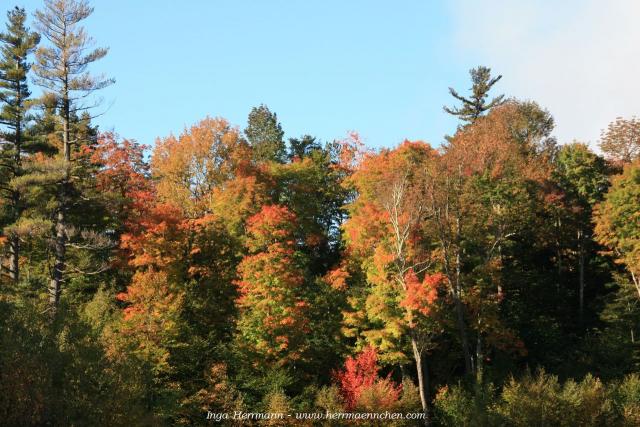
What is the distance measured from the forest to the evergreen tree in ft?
23.8

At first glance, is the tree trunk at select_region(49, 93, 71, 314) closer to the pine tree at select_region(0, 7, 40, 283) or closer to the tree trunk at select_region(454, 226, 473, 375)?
the pine tree at select_region(0, 7, 40, 283)

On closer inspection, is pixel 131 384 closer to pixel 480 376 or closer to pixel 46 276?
pixel 46 276

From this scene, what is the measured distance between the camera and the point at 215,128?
47.6 metres

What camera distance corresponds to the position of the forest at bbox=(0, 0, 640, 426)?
29.9 m

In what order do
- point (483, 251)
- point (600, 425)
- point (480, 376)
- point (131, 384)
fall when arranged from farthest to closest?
point (483, 251) → point (480, 376) → point (600, 425) → point (131, 384)

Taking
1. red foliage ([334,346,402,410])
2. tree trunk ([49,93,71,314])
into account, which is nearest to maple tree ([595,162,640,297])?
red foliage ([334,346,402,410])

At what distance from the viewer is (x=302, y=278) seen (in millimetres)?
37438

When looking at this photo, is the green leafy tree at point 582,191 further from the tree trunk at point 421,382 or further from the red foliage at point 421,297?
the tree trunk at point 421,382

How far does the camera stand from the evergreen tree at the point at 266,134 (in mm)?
56656

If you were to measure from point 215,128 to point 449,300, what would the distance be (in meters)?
21.2

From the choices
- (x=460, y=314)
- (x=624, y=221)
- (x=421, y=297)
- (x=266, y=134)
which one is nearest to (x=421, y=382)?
(x=421, y=297)

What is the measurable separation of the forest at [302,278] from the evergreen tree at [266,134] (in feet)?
23.8

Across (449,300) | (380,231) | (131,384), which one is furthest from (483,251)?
(131,384)

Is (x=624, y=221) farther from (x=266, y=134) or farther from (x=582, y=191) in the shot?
(x=266, y=134)
